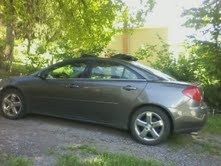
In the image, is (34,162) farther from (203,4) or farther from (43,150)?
(203,4)

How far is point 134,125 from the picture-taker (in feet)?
31.1

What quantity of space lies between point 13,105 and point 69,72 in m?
1.42

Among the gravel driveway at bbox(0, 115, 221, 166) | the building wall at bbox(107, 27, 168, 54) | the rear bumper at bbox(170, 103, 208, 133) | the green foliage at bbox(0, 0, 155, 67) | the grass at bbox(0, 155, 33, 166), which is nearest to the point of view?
the grass at bbox(0, 155, 33, 166)

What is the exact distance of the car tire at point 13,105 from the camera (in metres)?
10.6

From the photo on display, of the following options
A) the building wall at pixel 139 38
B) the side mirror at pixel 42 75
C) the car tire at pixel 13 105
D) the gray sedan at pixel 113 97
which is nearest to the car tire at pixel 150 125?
the gray sedan at pixel 113 97

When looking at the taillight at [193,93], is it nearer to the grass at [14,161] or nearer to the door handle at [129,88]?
the door handle at [129,88]

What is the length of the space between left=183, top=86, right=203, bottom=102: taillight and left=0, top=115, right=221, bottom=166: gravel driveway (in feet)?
3.29

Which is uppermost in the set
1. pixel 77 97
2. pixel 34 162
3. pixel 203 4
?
pixel 203 4

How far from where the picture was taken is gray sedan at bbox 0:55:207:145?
929cm

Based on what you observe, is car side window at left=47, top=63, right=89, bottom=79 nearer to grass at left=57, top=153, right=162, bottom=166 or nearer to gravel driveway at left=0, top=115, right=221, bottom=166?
gravel driveway at left=0, top=115, right=221, bottom=166

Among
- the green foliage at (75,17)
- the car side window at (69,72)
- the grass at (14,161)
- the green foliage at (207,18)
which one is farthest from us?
the green foliage at (75,17)

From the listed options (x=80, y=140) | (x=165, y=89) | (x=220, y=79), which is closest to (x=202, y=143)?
(x=165, y=89)

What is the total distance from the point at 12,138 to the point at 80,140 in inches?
49.1

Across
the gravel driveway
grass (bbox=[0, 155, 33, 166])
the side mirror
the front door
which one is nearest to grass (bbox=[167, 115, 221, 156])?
the gravel driveway
